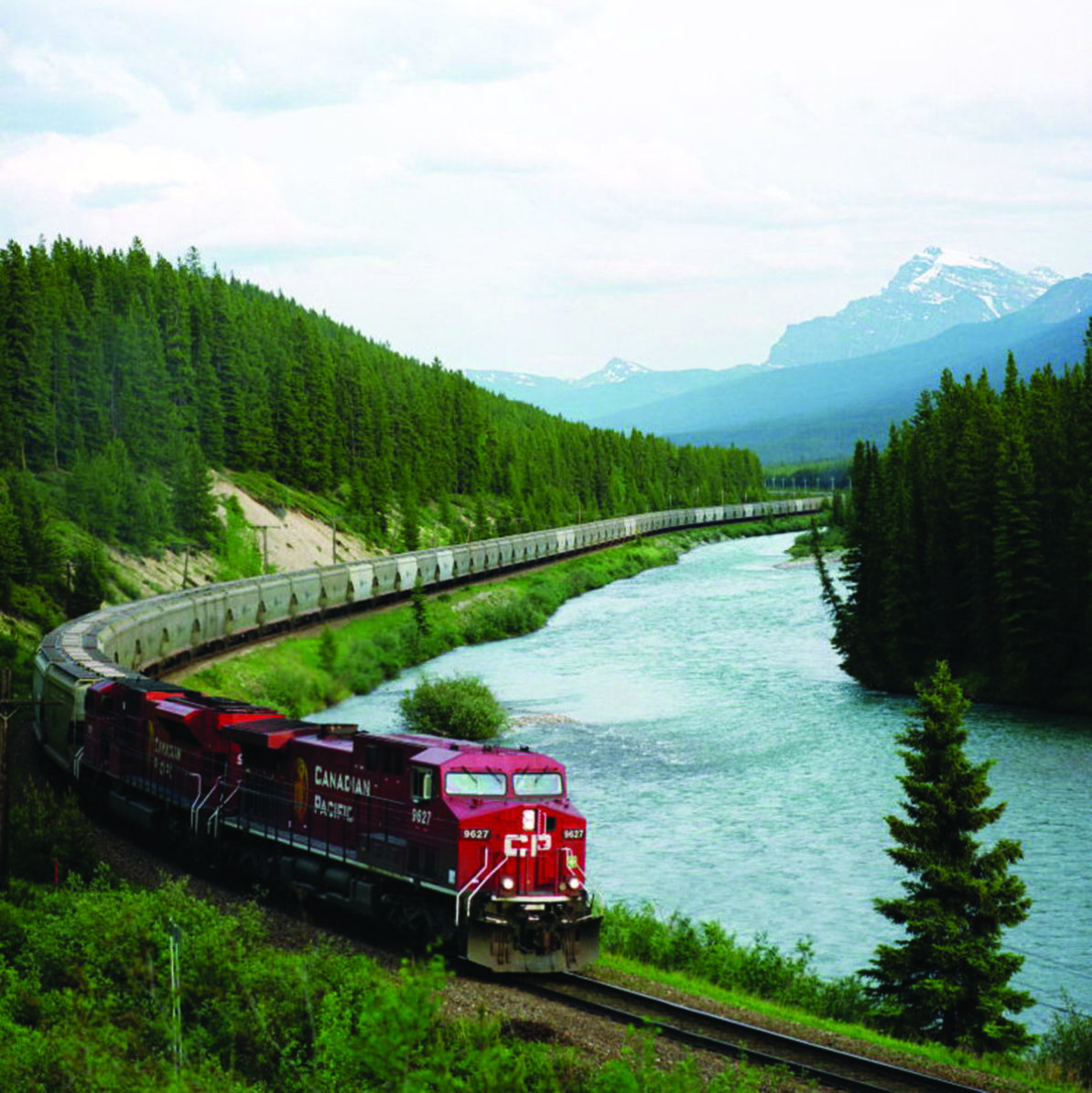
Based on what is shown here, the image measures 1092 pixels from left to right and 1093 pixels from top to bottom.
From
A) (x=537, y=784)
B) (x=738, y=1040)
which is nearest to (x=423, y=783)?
(x=537, y=784)

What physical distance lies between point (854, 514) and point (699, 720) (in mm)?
36073

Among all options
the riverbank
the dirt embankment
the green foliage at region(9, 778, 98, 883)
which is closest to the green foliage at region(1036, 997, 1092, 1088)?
the green foliage at region(9, 778, 98, 883)

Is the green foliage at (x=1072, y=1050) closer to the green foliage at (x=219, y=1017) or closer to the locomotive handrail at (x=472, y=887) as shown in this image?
the green foliage at (x=219, y=1017)

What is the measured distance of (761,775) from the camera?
156 feet

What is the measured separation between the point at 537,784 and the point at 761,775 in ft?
82.8

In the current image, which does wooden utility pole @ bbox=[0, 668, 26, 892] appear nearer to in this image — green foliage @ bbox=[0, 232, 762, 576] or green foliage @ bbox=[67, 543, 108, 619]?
green foliage @ bbox=[67, 543, 108, 619]

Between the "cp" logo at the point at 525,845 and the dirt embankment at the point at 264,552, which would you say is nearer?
the "cp" logo at the point at 525,845

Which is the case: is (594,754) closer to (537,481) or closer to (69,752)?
(69,752)

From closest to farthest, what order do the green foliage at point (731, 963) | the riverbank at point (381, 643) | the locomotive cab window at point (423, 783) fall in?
1. the locomotive cab window at point (423, 783)
2. the green foliage at point (731, 963)
3. the riverbank at point (381, 643)

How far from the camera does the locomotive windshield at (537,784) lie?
2348cm

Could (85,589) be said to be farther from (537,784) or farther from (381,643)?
(537,784)

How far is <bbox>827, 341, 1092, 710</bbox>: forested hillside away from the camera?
6431cm

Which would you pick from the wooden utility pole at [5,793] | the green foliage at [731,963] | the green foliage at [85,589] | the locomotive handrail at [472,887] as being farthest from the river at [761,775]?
the green foliage at [85,589]

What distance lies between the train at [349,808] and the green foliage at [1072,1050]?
26.0 ft
